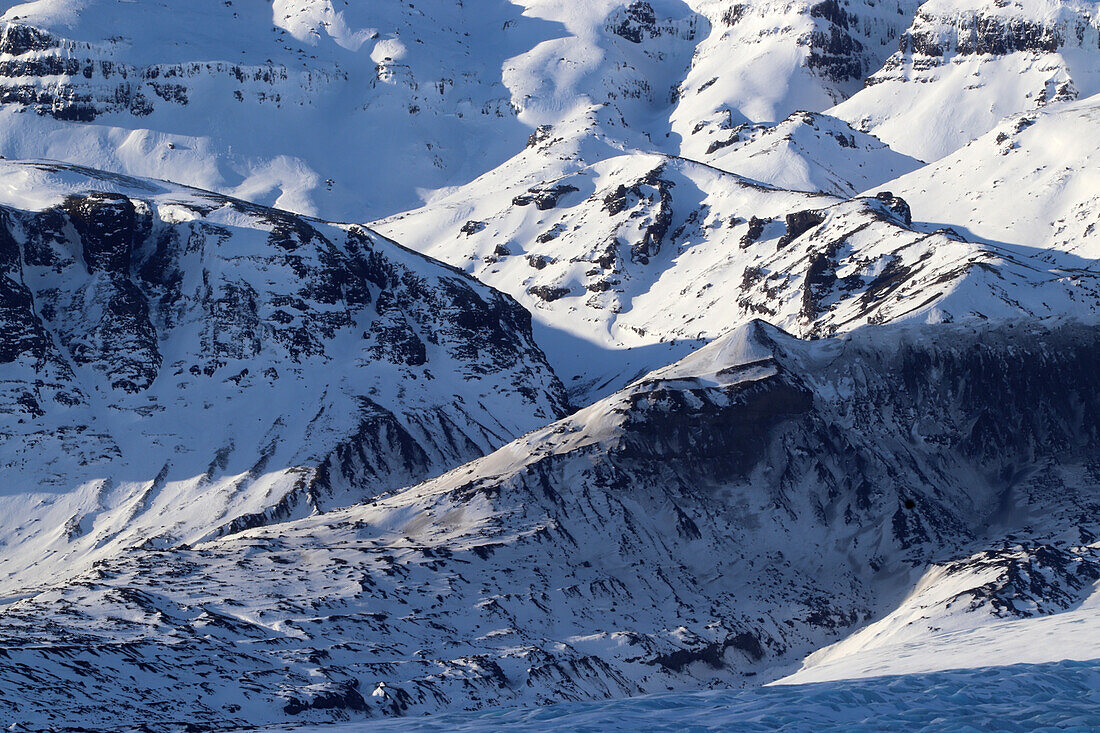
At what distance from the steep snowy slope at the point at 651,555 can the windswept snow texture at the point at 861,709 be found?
1260 inches

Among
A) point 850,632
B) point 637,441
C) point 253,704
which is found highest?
point 637,441

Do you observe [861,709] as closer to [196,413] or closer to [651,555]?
[651,555]

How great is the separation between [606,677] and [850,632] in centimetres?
2301

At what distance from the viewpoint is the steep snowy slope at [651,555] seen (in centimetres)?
9419

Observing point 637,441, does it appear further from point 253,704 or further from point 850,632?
point 253,704

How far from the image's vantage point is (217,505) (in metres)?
162

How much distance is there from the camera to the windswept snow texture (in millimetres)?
53438

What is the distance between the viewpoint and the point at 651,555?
121 meters

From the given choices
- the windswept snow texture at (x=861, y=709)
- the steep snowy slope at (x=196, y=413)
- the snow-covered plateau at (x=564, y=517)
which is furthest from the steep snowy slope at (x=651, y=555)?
the steep snowy slope at (x=196, y=413)

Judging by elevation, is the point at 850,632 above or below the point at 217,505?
below

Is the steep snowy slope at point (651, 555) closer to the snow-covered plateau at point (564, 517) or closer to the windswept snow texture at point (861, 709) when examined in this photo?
the snow-covered plateau at point (564, 517)

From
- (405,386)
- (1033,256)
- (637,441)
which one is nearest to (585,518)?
(637,441)

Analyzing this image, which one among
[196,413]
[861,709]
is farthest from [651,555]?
[196,413]

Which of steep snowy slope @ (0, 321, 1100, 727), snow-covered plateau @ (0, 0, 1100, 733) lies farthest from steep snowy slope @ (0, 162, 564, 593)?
steep snowy slope @ (0, 321, 1100, 727)
